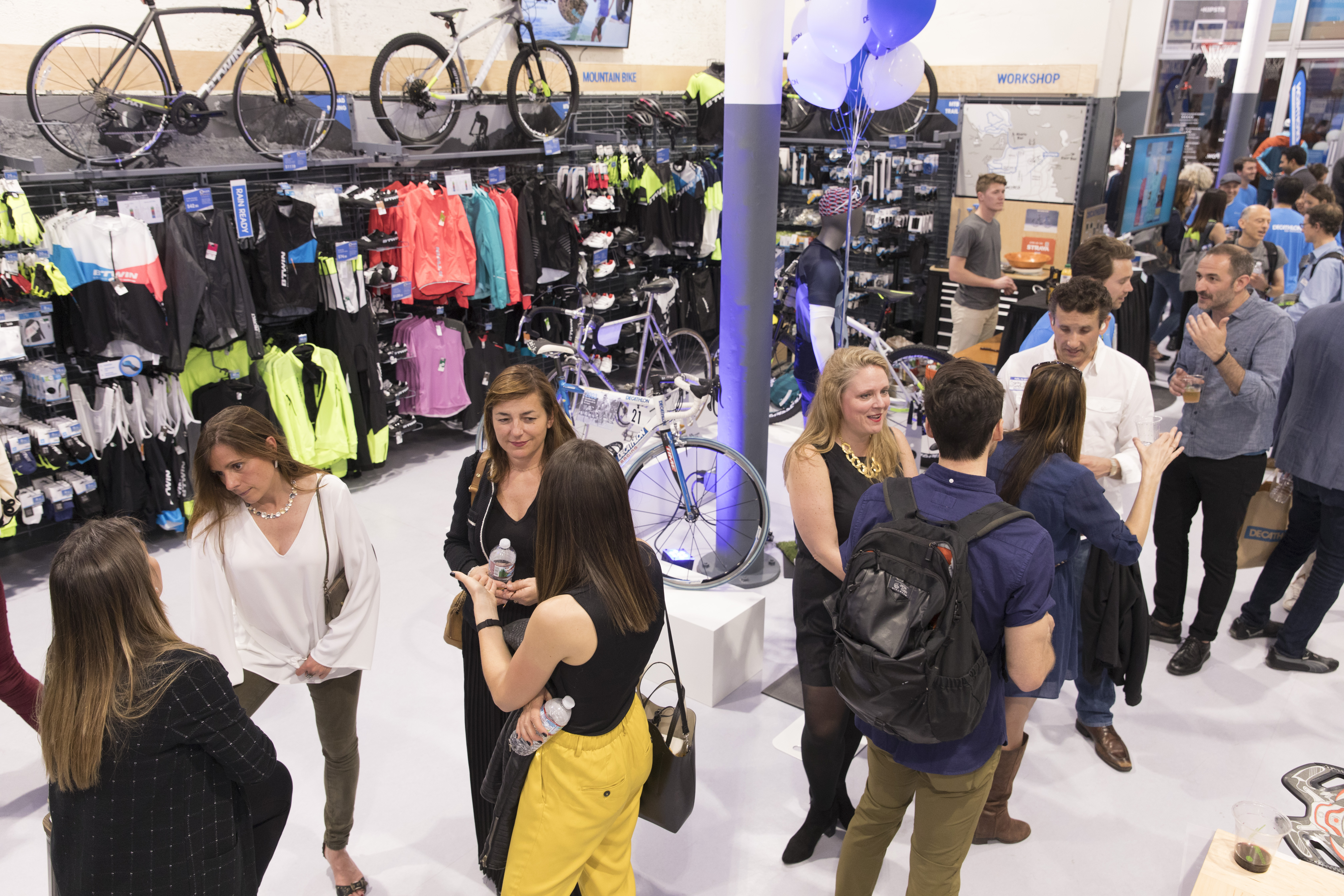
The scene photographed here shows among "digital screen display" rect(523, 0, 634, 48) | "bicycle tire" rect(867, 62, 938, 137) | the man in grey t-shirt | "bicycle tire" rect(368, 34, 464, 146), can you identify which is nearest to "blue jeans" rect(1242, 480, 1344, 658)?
the man in grey t-shirt

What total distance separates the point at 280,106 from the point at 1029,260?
6101 millimetres

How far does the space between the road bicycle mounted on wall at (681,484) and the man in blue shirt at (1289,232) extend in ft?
15.5

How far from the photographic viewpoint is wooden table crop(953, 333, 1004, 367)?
20.7 ft

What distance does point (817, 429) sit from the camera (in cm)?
268

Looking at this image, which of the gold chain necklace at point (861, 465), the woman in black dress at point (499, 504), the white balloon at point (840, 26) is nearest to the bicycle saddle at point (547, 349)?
the white balloon at point (840, 26)

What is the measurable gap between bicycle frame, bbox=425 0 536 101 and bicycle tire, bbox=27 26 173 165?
69.2 inches

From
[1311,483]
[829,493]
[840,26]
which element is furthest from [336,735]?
[840,26]

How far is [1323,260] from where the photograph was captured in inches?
204

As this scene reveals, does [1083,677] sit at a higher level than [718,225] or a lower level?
lower

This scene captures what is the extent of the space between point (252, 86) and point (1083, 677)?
5721mm

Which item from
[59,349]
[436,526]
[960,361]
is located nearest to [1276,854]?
[960,361]

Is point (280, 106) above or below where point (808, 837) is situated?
above

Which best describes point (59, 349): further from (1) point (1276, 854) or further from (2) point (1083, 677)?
(1) point (1276, 854)

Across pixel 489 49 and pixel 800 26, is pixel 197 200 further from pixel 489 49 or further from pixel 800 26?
pixel 800 26
